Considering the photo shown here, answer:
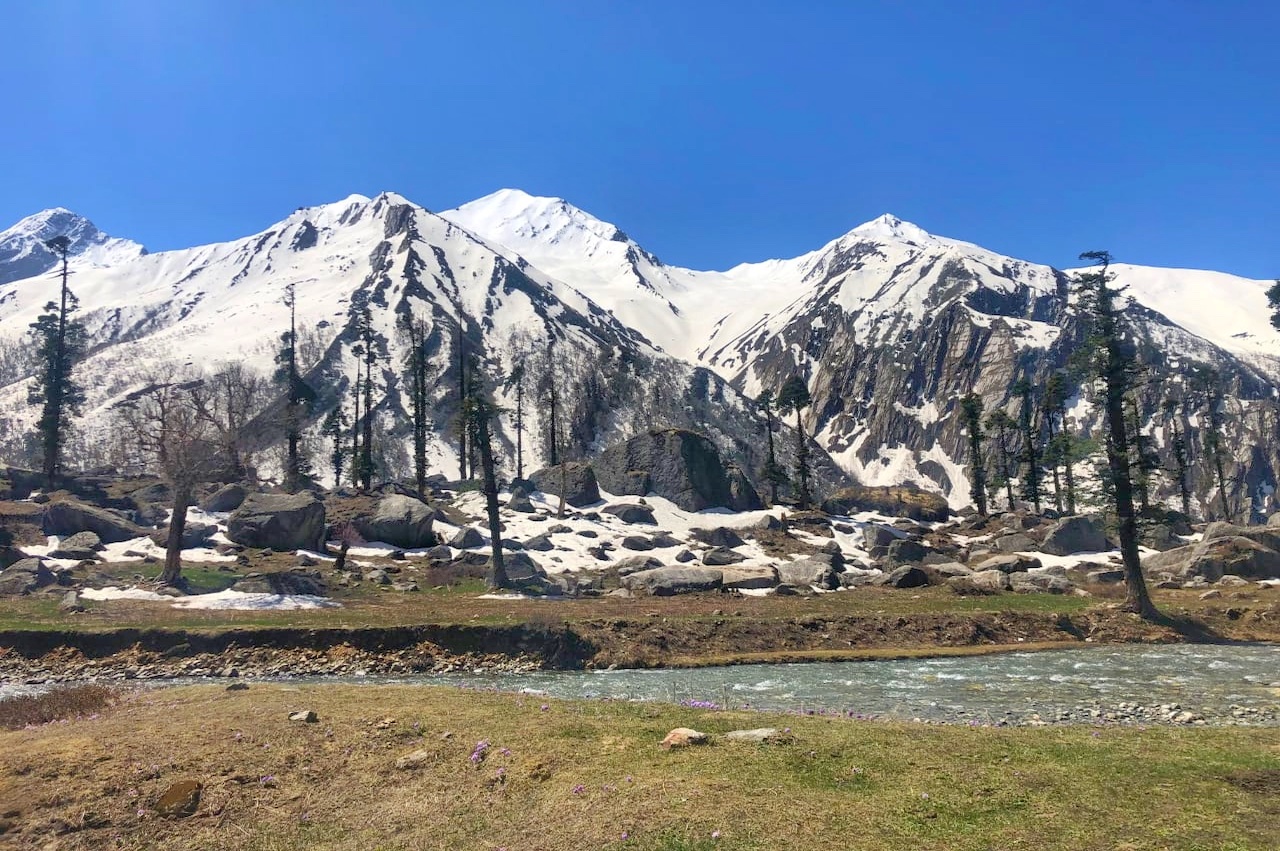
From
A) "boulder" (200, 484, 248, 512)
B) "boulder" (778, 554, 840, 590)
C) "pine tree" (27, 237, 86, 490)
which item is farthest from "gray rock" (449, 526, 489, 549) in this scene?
"pine tree" (27, 237, 86, 490)

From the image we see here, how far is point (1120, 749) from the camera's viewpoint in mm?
10938

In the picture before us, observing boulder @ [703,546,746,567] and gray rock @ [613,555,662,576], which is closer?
gray rock @ [613,555,662,576]

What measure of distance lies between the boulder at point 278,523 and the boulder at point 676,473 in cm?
3610

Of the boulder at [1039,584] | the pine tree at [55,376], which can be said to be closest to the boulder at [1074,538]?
the boulder at [1039,584]

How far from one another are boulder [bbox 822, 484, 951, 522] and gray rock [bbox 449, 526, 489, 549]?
4875cm

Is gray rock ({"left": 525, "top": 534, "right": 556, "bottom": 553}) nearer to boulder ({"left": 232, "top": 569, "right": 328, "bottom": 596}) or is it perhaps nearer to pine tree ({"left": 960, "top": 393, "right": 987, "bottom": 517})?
boulder ({"left": 232, "top": 569, "right": 328, "bottom": 596})

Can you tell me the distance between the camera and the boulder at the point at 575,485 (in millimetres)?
73938

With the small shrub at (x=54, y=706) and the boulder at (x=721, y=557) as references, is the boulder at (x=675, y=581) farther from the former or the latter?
the small shrub at (x=54, y=706)

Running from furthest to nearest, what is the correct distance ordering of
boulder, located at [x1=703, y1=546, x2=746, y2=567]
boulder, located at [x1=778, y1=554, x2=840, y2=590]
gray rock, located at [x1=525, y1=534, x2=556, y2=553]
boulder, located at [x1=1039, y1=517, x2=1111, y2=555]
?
boulder, located at [x1=1039, y1=517, x2=1111, y2=555] < gray rock, located at [x1=525, y1=534, x2=556, y2=553] < boulder, located at [x1=703, y1=546, x2=746, y2=567] < boulder, located at [x1=778, y1=554, x2=840, y2=590]

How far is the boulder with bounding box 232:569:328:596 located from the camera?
35.0 meters

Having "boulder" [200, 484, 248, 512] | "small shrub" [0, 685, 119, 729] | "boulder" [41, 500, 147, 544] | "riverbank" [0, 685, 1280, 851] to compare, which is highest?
"boulder" [200, 484, 248, 512]

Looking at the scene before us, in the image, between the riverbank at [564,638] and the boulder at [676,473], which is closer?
the riverbank at [564,638]

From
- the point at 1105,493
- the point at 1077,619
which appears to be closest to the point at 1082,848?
the point at 1077,619

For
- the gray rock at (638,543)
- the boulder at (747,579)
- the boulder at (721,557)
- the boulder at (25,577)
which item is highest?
the boulder at (25,577)
